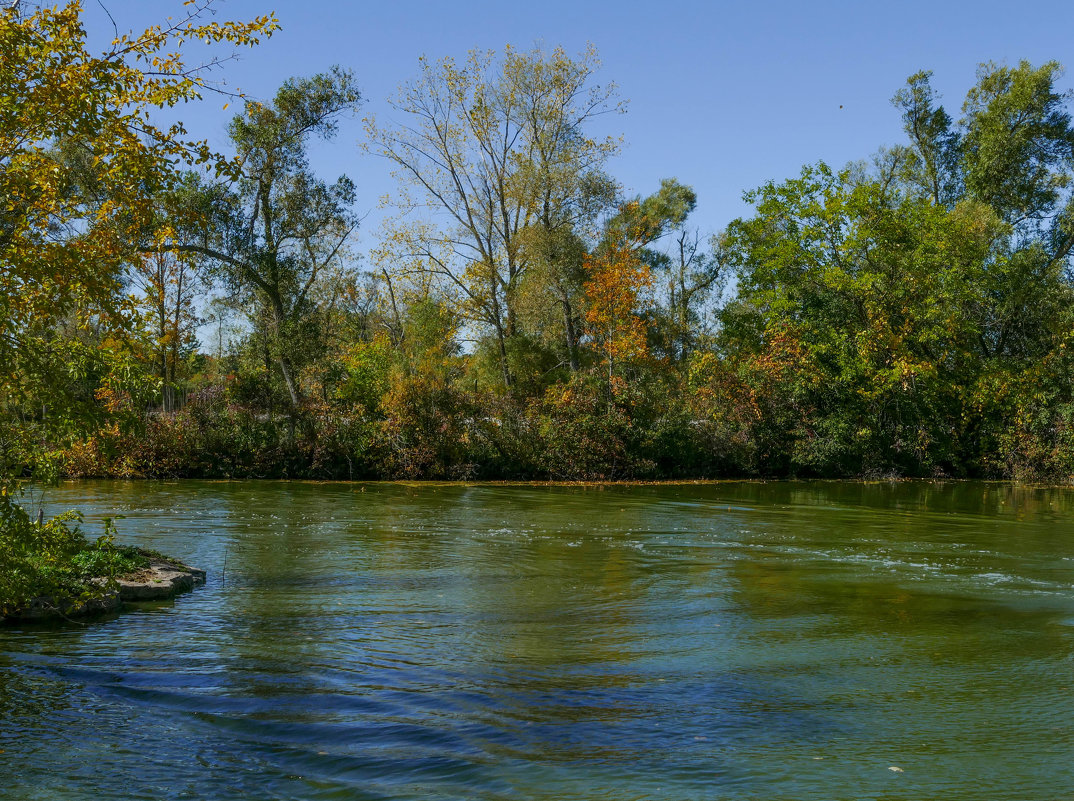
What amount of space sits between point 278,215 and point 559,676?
3050 cm

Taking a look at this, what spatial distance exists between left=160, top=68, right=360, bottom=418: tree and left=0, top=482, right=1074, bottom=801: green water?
58.3ft

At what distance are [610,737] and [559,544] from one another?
10.1 metres

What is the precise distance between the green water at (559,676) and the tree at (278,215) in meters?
17.8

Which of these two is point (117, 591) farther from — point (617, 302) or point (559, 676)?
point (617, 302)

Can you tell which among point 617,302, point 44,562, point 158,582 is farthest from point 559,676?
point 617,302

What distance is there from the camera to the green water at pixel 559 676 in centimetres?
626

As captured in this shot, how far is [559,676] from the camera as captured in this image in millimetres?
8586

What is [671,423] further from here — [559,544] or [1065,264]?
[1065,264]

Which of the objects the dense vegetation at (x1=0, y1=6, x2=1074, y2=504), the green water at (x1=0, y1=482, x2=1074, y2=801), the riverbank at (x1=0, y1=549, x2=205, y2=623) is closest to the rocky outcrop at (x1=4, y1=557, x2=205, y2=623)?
the riverbank at (x1=0, y1=549, x2=205, y2=623)

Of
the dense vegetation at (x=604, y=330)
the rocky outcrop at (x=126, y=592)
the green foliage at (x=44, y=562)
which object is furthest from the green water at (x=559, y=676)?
the dense vegetation at (x=604, y=330)

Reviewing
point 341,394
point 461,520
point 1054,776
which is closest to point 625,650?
point 1054,776

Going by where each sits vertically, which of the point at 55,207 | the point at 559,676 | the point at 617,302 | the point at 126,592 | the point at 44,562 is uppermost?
the point at 617,302

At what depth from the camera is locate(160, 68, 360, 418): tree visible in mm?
33562

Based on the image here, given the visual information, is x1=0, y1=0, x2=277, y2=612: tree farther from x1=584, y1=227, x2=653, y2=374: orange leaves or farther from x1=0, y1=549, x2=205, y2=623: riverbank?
x1=584, y1=227, x2=653, y2=374: orange leaves
